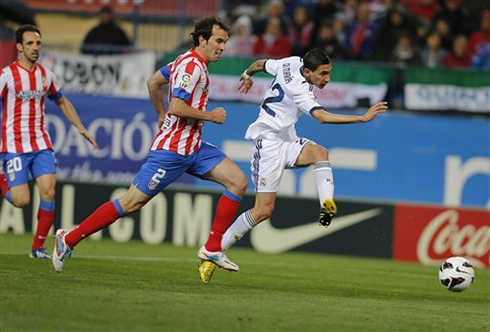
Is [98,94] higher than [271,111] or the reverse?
the reverse

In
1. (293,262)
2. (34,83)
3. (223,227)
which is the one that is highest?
(34,83)

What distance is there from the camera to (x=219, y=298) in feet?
32.1

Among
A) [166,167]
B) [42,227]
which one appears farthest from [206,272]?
[42,227]

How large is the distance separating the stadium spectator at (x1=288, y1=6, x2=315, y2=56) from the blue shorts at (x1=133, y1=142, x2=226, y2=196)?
10.2 metres

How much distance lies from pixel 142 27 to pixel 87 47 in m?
1.71

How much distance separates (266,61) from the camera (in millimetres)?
12375

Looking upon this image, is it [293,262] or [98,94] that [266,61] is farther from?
[98,94]

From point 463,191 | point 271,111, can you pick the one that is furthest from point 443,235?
point 271,111

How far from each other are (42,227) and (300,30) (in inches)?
385

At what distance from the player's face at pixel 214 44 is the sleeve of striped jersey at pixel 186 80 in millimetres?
249

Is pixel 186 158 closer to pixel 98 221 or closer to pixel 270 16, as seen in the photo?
pixel 98 221

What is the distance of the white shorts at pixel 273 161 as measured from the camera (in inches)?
477

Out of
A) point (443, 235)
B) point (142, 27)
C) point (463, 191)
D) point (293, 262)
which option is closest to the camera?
point (293, 262)

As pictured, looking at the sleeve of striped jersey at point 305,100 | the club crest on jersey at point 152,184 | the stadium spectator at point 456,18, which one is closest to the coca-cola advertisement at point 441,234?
the stadium spectator at point 456,18
